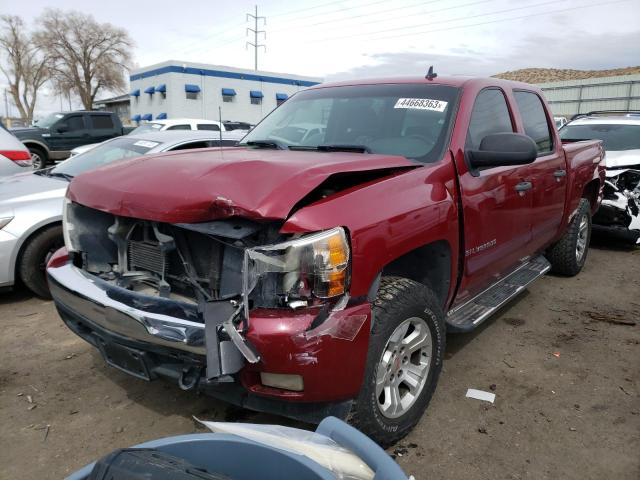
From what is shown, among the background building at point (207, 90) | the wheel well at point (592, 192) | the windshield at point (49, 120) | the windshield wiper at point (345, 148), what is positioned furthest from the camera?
the background building at point (207, 90)

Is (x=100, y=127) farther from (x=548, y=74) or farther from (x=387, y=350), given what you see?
(x=548, y=74)

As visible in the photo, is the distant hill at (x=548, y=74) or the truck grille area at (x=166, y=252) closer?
the truck grille area at (x=166, y=252)

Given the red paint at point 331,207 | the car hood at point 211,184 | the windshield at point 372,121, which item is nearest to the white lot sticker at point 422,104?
the windshield at point 372,121

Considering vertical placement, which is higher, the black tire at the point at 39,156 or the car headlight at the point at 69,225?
the car headlight at the point at 69,225

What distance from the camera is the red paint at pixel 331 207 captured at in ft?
6.83

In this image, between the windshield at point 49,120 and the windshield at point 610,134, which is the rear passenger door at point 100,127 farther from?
the windshield at point 610,134

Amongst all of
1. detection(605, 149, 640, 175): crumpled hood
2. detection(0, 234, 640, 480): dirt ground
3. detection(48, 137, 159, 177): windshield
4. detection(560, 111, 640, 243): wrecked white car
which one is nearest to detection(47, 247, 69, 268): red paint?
detection(0, 234, 640, 480): dirt ground

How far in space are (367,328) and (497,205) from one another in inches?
61.6

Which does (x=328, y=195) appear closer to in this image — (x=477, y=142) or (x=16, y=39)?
(x=477, y=142)

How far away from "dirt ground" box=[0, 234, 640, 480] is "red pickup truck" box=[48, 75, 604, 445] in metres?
0.36

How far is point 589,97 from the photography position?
2969 cm

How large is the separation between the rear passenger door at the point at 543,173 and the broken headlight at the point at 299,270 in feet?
7.51

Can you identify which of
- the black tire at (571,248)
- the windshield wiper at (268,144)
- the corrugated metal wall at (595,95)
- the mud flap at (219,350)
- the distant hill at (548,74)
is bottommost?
the black tire at (571,248)

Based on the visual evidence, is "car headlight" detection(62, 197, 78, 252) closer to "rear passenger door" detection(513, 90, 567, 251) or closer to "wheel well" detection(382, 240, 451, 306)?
"wheel well" detection(382, 240, 451, 306)
